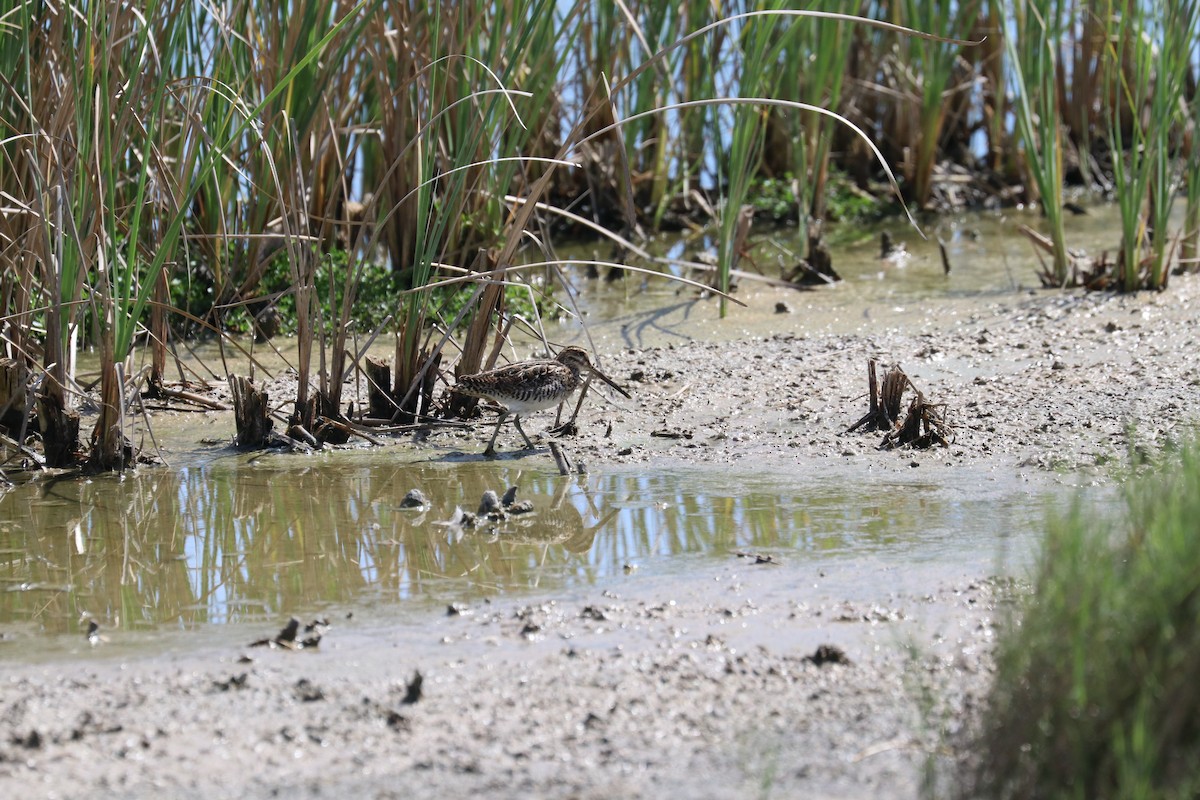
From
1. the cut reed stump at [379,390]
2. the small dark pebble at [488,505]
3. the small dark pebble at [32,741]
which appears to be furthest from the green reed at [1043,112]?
the small dark pebble at [32,741]

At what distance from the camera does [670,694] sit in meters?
3.79

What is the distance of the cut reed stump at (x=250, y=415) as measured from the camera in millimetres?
6359

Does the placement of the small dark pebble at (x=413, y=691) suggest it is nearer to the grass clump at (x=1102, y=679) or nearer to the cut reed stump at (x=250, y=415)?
the grass clump at (x=1102, y=679)

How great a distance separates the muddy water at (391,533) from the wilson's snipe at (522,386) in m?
0.27

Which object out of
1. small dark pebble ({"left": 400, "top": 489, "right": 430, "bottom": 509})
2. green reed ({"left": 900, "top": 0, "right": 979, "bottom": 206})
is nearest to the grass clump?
small dark pebble ({"left": 400, "top": 489, "right": 430, "bottom": 509})

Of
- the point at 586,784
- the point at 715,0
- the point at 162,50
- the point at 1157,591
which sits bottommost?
the point at 586,784

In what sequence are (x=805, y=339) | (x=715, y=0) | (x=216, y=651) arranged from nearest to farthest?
1. (x=216, y=651)
2. (x=805, y=339)
3. (x=715, y=0)

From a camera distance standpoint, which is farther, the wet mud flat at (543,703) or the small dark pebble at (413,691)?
the small dark pebble at (413,691)

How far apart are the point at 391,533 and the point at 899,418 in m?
2.50

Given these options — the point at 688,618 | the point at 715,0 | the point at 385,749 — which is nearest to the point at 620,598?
the point at 688,618

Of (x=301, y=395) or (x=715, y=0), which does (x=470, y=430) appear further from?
(x=715, y=0)

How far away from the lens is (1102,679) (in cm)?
289

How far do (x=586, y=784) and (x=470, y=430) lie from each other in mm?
3583

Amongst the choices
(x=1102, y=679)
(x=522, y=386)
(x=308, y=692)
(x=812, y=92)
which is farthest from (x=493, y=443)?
(x=812, y=92)
